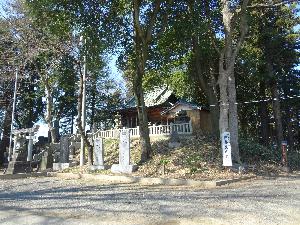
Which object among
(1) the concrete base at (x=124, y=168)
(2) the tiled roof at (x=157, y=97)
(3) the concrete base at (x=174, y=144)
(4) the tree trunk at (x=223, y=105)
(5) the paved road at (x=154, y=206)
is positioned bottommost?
(5) the paved road at (x=154, y=206)

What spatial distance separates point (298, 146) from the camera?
1428 inches

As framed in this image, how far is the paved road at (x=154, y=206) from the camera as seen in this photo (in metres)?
7.62

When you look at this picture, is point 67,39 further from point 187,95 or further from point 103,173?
point 187,95

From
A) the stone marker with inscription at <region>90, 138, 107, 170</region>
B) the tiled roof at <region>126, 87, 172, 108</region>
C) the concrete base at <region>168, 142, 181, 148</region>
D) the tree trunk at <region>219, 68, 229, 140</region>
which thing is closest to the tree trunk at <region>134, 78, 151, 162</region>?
the stone marker with inscription at <region>90, 138, 107, 170</region>

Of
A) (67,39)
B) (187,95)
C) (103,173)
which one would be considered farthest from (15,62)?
(103,173)

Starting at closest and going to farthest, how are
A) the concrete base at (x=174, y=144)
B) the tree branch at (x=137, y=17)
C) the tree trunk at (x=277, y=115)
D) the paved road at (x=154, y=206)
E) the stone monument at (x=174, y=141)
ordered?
1. the paved road at (x=154, y=206)
2. the tree branch at (x=137, y=17)
3. the concrete base at (x=174, y=144)
4. the stone monument at (x=174, y=141)
5. the tree trunk at (x=277, y=115)

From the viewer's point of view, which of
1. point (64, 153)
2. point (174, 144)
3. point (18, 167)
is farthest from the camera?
point (64, 153)

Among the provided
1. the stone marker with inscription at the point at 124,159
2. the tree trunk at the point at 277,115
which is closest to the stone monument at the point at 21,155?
the stone marker with inscription at the point at 124,159

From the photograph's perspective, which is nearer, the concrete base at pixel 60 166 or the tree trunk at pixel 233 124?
the tree trunk at pixel 233 124

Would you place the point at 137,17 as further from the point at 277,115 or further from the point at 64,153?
the point at 277,115

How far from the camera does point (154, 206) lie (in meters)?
9.05

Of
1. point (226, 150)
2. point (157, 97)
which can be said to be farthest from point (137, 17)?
point (157, 97)

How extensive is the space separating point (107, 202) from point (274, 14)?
2325 cm

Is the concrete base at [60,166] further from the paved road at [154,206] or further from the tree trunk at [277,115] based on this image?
the tree trunk at [277,115]
